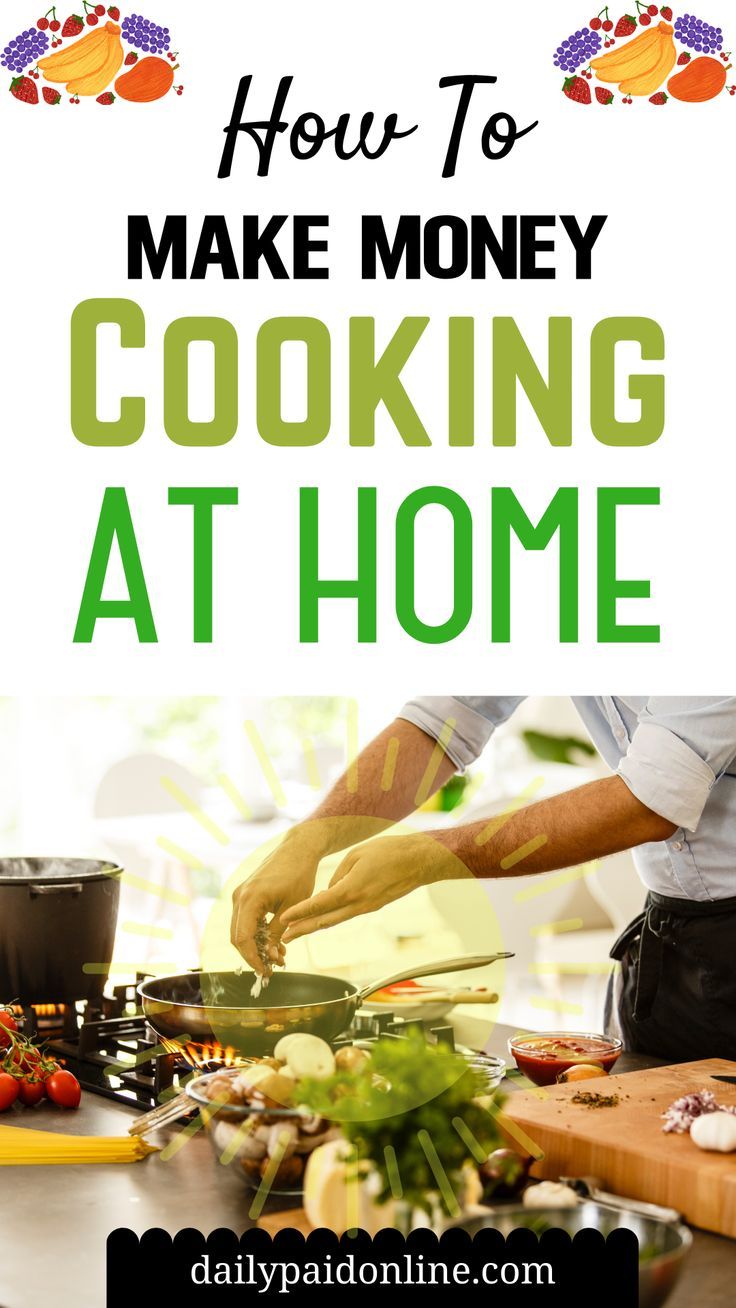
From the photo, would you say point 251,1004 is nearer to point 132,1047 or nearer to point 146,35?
point 132,1047

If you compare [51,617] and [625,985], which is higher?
[51,617]

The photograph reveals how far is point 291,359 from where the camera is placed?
233cm

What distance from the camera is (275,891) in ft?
5.89

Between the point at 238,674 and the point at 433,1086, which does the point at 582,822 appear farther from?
the point at 238,674

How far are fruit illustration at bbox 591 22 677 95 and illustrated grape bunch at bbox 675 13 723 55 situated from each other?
17mm

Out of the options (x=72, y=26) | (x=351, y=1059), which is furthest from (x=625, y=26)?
(x=351, y=1059)

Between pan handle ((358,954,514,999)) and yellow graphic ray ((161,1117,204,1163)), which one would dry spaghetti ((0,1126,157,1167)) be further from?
pan handle ((358,954,514,999))

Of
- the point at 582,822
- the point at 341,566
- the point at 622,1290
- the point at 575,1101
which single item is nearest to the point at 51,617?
the point at 341,566

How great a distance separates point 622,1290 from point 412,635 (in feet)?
5.52

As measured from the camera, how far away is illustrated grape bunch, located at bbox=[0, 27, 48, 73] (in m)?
2.23

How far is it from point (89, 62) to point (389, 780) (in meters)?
1.21

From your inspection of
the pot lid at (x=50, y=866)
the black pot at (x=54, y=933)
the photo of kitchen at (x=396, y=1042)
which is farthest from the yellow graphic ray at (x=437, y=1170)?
the pot lid at (x=50, y=866)

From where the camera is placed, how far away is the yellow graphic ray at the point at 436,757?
2291mm

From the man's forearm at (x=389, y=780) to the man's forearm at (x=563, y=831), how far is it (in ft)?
0.88
